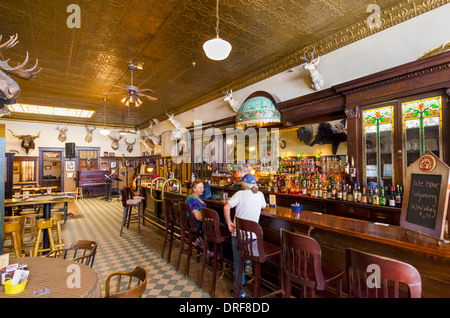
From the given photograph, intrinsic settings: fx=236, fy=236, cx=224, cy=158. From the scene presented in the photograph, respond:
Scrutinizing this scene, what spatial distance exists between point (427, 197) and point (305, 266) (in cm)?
124

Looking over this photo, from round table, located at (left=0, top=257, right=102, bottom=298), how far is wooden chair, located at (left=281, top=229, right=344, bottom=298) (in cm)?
161

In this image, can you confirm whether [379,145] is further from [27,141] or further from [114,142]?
[27,141]

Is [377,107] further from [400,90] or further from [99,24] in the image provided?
[99,24]

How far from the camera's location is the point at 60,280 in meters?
1.88

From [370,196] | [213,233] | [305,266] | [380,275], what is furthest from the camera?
[370,196]

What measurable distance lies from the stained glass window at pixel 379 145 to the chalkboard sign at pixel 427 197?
4.85 feet

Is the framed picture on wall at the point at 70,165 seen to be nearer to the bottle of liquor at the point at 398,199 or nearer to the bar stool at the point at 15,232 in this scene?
the bar stool at the point at 15,232

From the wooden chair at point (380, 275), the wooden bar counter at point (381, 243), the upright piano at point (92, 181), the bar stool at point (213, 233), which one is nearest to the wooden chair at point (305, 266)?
the wooden chair at point (380, 275)

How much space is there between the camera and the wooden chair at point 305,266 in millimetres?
1924

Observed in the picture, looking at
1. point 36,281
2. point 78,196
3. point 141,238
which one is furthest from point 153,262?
point 78,196

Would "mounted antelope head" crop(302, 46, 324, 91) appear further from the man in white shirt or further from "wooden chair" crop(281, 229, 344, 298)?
"wooden chair" crop(281, 229, 344, 298)

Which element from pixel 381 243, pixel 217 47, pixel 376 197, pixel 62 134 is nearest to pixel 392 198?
pixel 376 197
